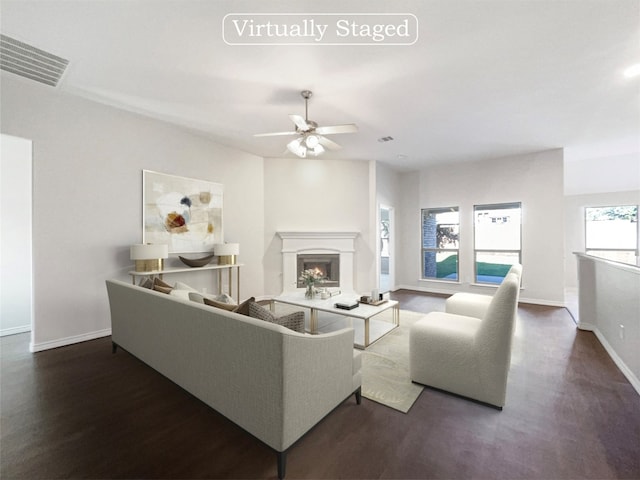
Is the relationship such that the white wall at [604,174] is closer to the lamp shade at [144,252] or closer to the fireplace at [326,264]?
the fireplace at [326,264]

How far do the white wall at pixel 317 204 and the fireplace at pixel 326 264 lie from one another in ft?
1.38

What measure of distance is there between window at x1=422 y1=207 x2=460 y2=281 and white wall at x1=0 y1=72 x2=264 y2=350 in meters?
5.50

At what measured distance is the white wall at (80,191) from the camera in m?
2.98

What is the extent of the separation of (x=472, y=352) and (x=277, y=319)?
1.50 metres

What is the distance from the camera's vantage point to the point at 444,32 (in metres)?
2.15

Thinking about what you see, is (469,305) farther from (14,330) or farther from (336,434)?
(14,330)

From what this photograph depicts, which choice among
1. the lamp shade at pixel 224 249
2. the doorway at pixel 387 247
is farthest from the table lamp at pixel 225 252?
the doorway at pixel 387 247

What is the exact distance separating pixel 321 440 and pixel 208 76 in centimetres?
332

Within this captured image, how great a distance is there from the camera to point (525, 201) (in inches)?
212

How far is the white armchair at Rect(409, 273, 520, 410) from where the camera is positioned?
6.29 feet

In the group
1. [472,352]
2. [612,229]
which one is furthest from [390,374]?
[612,229]

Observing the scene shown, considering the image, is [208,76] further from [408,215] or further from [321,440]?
[408,215]

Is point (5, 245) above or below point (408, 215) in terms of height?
below

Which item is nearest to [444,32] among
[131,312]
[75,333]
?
[131,312]
